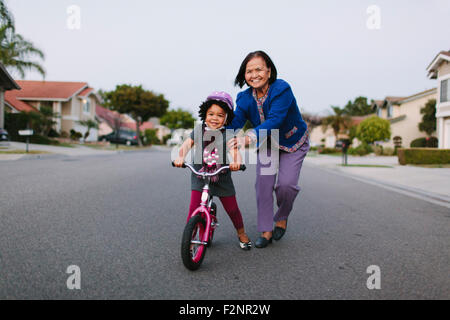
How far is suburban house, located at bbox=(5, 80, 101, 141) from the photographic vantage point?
32.0 meters

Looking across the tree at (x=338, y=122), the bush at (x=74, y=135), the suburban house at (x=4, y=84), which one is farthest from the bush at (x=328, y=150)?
the suburban house at (x=4, y=84)

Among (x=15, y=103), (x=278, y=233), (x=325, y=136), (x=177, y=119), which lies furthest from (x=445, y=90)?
(x=177, y=119)

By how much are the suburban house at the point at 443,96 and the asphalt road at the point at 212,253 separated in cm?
1980

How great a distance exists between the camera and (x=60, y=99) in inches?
1267

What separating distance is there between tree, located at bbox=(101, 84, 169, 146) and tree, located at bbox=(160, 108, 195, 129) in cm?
3386

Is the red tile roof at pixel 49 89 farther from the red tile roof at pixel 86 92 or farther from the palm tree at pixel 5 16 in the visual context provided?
the palm tree at pixel 5 16

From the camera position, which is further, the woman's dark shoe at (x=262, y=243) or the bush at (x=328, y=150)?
the bush at (x=328, y=150)

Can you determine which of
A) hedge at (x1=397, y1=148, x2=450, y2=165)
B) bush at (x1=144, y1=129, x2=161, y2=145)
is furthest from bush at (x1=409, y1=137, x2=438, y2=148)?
bush at (x1=144, y1=129, x2=161, y2=145)

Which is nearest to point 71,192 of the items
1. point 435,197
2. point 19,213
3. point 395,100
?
point 19,213

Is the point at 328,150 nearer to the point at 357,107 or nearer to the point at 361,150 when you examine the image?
the point at 361,150

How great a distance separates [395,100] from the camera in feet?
120

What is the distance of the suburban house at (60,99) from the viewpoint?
32031 mm

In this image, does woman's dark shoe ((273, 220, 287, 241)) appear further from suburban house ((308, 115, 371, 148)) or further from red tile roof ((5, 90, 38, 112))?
suburban house ((308, 115, 371, 148))
